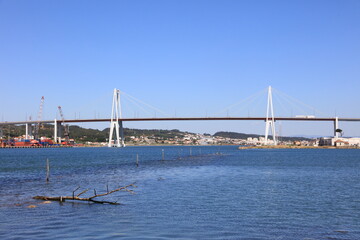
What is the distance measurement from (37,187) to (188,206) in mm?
13833

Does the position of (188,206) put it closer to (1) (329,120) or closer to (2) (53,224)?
(2) (53,224)

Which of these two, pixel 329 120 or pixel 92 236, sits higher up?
pixel 329 120

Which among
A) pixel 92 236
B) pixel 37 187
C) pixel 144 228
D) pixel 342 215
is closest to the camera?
pixel 92 236

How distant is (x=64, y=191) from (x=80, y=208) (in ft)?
24.0

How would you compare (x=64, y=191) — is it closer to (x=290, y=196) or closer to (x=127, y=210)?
(x=127, y=210)

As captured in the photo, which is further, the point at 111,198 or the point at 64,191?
the point at 64,191

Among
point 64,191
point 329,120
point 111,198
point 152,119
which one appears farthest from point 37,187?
point 329,120

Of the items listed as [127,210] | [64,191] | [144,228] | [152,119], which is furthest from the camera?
[152,119]

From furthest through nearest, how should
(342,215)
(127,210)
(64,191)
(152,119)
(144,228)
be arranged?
(152,119) → (64,191) → (127,210) → (342,215) → (144,228)

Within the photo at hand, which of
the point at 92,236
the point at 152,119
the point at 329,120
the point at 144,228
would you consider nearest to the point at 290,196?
the point at 144,228

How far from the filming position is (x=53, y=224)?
51.4 ft

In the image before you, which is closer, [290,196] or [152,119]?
[290,196]

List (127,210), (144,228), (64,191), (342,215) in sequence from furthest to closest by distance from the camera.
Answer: (64,191), (127,210), (342,215), (144,228)

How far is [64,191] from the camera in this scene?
25922mm
